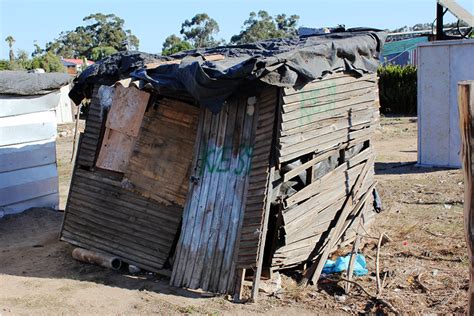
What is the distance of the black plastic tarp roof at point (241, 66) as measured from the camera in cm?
602

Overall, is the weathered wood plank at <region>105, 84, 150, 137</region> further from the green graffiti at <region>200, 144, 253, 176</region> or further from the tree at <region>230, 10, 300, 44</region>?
the tree at <region>230, 10, 300, 44</region>

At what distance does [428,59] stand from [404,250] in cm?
606

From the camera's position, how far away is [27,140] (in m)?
10.1

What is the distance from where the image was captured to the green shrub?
24422 mm

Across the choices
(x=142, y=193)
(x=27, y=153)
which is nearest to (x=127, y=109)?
(x=142, y=193)

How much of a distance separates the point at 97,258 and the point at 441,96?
821 centimetres

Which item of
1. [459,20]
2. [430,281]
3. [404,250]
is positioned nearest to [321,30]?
[404,250]

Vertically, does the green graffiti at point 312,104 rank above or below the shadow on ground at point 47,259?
above

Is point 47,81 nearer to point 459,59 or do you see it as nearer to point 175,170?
point 175,170

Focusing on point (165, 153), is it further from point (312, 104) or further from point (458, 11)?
point (458, 11)

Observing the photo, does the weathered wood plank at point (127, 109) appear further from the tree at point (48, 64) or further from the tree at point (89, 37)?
the tree at point (89, 37)

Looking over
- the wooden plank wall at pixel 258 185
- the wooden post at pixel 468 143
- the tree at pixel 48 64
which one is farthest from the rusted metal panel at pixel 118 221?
the tree at pixel 48 64

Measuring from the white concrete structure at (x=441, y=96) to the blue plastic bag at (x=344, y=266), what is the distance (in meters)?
5.96

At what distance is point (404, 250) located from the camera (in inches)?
308
